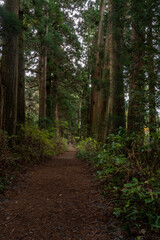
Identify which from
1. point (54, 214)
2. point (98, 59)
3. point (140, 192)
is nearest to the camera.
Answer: point (140, 192)

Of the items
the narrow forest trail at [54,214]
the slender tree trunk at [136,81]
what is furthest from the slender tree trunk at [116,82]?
the narrow forest trail at [54,214]

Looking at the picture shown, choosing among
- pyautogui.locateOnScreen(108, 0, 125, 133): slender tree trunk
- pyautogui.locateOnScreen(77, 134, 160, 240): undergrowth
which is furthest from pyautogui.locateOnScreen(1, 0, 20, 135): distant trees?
pyautogui.locateOnScreen(77, 134, 160, 240): undergrowth

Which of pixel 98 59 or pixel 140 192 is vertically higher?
pixel 98 59

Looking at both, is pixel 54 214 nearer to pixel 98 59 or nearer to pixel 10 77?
pixel 10 77

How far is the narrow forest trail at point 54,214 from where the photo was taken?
211cm

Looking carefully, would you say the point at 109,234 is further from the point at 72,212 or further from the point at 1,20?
the point at 1,20

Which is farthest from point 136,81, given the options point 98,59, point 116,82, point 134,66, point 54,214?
point 98,59

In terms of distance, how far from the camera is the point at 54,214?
2.59 meters

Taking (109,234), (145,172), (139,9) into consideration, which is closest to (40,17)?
(139,9)

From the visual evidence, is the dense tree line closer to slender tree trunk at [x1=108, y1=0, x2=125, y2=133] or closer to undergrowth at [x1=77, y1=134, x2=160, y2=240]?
slender tree trunk at [x1=108, y1=0, x2=125, y2=133]

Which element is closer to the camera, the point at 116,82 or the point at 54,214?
the point at 54,214

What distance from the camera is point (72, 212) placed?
105 inches

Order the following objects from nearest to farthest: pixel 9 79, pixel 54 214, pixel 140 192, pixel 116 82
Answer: pixel 140 192, pixel 54 214, pixel 116 82, pixel 9 79

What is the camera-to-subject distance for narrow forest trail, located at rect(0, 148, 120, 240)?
6.91ft
